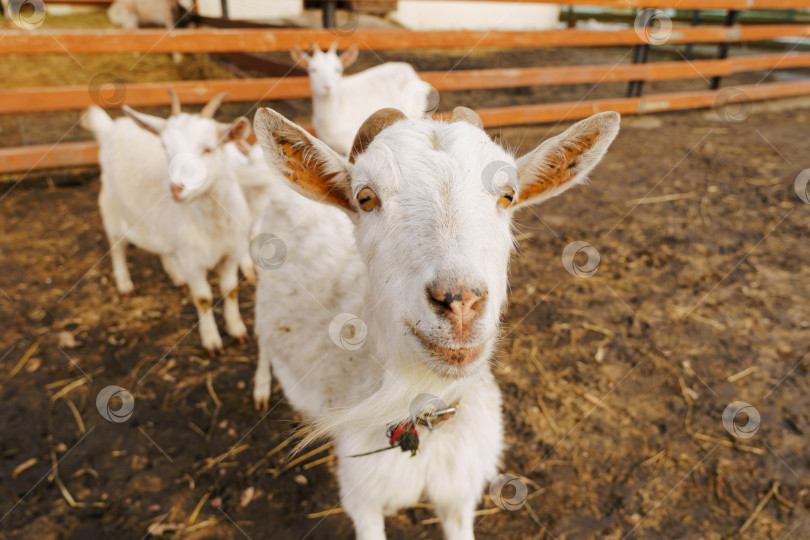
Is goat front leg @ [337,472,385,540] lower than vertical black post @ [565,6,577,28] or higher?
higher

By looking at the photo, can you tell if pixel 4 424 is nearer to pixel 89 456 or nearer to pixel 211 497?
pixel 89 456

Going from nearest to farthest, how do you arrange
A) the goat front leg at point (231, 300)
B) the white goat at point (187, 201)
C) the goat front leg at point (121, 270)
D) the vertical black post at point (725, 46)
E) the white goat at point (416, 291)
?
the white goat at point (416, 291)
the white goat at point (187, 201)
the goat front leg at point (231, 300)
the goat front leg at point (121, 270)
the vertical black post at point (725, 46)

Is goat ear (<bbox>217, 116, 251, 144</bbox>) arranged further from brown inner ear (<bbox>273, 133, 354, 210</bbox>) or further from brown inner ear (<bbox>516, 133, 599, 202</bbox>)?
brown inner ear (<bbox>516, 133, 599, 202</bbox>)

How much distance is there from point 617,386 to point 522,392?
0.63 metres

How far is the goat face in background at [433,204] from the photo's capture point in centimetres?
140

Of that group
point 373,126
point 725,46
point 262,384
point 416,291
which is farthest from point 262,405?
point 725,46

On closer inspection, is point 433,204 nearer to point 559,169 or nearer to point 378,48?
point 559,169

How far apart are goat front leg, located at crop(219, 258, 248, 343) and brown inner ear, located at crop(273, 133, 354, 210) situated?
2.22m

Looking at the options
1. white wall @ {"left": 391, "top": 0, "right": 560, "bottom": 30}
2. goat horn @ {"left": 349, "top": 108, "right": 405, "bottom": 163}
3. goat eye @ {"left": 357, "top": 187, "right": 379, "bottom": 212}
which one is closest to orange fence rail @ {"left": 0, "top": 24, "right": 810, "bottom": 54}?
goat horn @ {"left": 349, "top": 108, "right": 405, "bottom": 163}

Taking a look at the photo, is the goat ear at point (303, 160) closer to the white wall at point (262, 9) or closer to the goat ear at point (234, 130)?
the goat ear at point (234, 130)

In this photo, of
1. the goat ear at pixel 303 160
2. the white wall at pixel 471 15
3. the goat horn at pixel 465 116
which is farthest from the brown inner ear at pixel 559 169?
the white wall at pixel 471 15

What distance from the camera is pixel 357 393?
2094mm

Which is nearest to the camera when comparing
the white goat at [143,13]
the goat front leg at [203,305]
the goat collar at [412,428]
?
the goat collar at [412,428]

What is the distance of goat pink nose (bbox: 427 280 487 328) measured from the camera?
1331 millimetres
